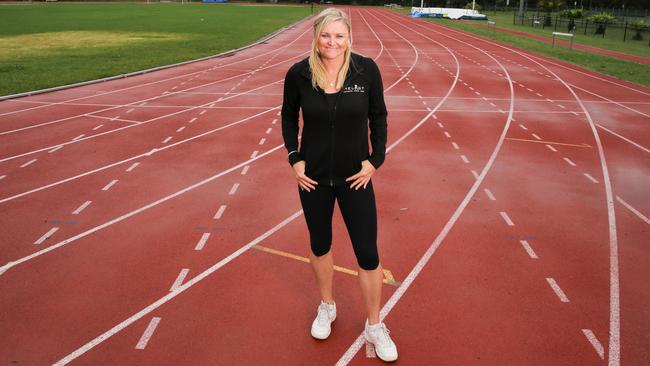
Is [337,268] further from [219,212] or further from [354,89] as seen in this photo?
[354,89]

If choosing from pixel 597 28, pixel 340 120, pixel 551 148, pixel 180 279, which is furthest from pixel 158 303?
pixel 597 28

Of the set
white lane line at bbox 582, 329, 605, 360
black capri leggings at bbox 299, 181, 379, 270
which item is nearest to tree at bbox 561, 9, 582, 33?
white lane line at bbox 582, 329, 605, 360

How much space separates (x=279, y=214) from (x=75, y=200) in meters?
3.30

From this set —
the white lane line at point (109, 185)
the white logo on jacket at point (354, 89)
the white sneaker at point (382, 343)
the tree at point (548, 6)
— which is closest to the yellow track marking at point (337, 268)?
the white sneaker at point (382, 343)

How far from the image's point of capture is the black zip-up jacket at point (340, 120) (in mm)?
3234

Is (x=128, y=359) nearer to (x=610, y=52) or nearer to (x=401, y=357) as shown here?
(x=401, y=357)

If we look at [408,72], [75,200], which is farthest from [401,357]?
[408,72]

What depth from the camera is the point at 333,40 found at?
313cm

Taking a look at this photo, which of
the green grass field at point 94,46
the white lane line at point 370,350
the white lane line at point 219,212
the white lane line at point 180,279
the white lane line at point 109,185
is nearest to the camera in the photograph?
the white lane line at point 370,350

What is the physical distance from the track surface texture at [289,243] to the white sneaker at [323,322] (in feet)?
0.34

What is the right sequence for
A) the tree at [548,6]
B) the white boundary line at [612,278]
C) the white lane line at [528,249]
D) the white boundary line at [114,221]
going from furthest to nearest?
the tree at [548,6] < the white lane line at [528,249] < the white boundary line at [114,221] < the white boundary line at [612,278]

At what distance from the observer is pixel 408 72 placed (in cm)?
2173

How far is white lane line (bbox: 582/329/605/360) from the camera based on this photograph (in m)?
4.12

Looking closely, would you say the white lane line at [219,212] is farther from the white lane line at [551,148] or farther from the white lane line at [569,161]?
the white lane line at [551,148]
